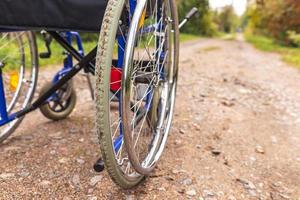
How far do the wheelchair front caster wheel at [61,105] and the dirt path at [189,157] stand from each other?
0.07 metres

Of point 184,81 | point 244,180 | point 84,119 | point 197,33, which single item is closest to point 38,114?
point 84,119

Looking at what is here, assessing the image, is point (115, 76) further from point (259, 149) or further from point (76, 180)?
point (259, 149)

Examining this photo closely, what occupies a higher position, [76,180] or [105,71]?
[105,71]

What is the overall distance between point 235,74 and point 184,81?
1500 mm

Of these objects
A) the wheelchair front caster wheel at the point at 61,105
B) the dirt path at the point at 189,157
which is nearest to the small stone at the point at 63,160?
the dirt path at the point at 189,157

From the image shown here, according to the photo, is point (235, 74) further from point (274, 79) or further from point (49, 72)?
point (49, 72)

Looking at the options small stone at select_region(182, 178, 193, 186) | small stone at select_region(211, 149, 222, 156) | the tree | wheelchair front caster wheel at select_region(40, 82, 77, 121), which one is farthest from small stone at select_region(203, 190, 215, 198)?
the tree

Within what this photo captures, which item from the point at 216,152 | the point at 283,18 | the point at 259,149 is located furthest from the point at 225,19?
the point at 216,152

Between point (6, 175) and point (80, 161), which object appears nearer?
point (6, 175)

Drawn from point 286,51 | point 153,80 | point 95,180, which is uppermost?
point 153,80

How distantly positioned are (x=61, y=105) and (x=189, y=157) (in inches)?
48.9

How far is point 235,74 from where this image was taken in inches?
245

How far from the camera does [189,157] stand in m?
2.39

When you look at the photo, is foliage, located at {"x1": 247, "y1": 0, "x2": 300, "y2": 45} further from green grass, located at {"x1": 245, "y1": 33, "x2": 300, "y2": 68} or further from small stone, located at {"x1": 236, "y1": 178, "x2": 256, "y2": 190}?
small stone, located at {"x1": 236, "y1": 178, "x2": 256, "y2": 190}
